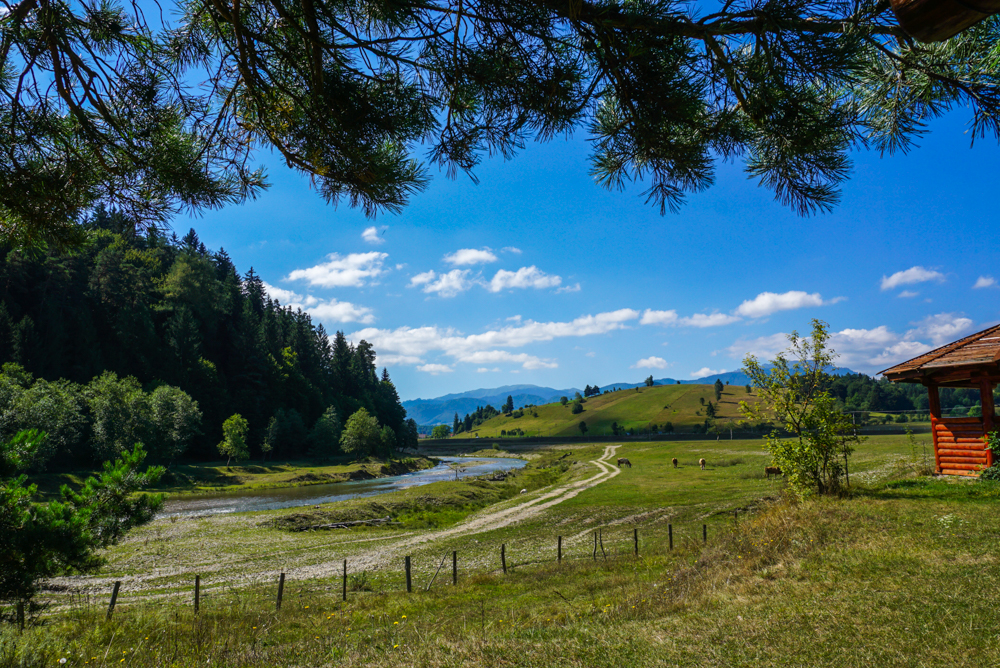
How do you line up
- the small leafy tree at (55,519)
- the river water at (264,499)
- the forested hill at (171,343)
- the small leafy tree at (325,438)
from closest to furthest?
1. the small leafy tree at (55,519)
2. the river water at (264,499)
3. the forested hill at (171,343)
4. the small leafy tree at (325,438)

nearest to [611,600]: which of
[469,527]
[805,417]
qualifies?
[805,417]

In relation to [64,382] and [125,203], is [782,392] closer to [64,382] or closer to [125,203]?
[125,203]

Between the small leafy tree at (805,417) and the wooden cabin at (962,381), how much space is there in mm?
4511

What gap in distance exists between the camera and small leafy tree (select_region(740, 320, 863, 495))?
15297 mm

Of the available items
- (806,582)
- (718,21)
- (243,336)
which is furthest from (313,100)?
(243,336)

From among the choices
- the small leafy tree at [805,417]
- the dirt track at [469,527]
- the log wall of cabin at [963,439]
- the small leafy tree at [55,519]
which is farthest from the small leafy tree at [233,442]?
the log wall of cabin at [963,439]

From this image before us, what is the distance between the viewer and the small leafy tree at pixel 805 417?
15297mm

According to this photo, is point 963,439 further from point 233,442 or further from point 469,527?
point 233,442

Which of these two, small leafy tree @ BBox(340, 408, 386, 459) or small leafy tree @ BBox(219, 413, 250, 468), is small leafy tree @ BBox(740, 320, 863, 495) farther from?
small leafy tree @ BBox(340, 408, 386, 459)

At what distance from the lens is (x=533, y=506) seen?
1398 inches

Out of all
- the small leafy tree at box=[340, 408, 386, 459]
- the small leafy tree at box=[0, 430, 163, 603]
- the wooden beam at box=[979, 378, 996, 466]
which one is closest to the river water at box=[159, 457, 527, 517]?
the small leafy tree at box=[340, 408, 386, 459]

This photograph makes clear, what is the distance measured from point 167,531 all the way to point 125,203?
33539mm

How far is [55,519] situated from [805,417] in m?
19.8

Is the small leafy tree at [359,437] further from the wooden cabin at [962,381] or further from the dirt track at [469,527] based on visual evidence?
the wooden cabin at [962,381]
